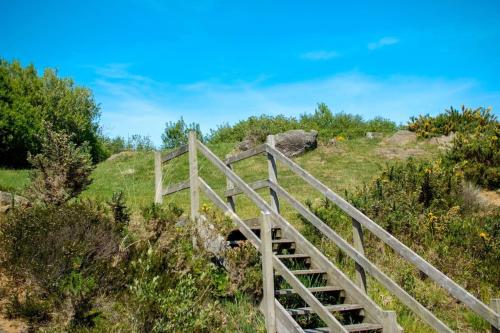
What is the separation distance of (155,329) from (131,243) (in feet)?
5.66

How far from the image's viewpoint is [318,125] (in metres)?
33.7

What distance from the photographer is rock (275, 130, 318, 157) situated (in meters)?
19.7

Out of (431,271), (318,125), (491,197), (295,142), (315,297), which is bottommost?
(315,297)

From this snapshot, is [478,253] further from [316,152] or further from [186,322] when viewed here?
[316,152]

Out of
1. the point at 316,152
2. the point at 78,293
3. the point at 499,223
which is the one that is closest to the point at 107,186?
the point at 316,152

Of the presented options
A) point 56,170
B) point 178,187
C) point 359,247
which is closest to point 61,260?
point 178,187

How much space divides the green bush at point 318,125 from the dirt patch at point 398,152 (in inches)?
363

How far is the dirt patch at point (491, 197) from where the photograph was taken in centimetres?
1182

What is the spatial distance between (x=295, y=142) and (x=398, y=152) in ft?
13.1

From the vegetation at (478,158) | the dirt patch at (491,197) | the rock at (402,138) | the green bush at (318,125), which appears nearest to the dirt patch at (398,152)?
the rock at (402,138)

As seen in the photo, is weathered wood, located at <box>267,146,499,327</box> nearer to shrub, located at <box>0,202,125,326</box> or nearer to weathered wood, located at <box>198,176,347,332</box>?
weathered wood, located at <box>198,176,347,332</box>

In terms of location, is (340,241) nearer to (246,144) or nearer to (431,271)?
(431,271)

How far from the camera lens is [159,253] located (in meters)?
7.15

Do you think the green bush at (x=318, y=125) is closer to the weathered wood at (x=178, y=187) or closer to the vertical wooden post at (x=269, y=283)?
the weathered wood at (x=178, y=187)
